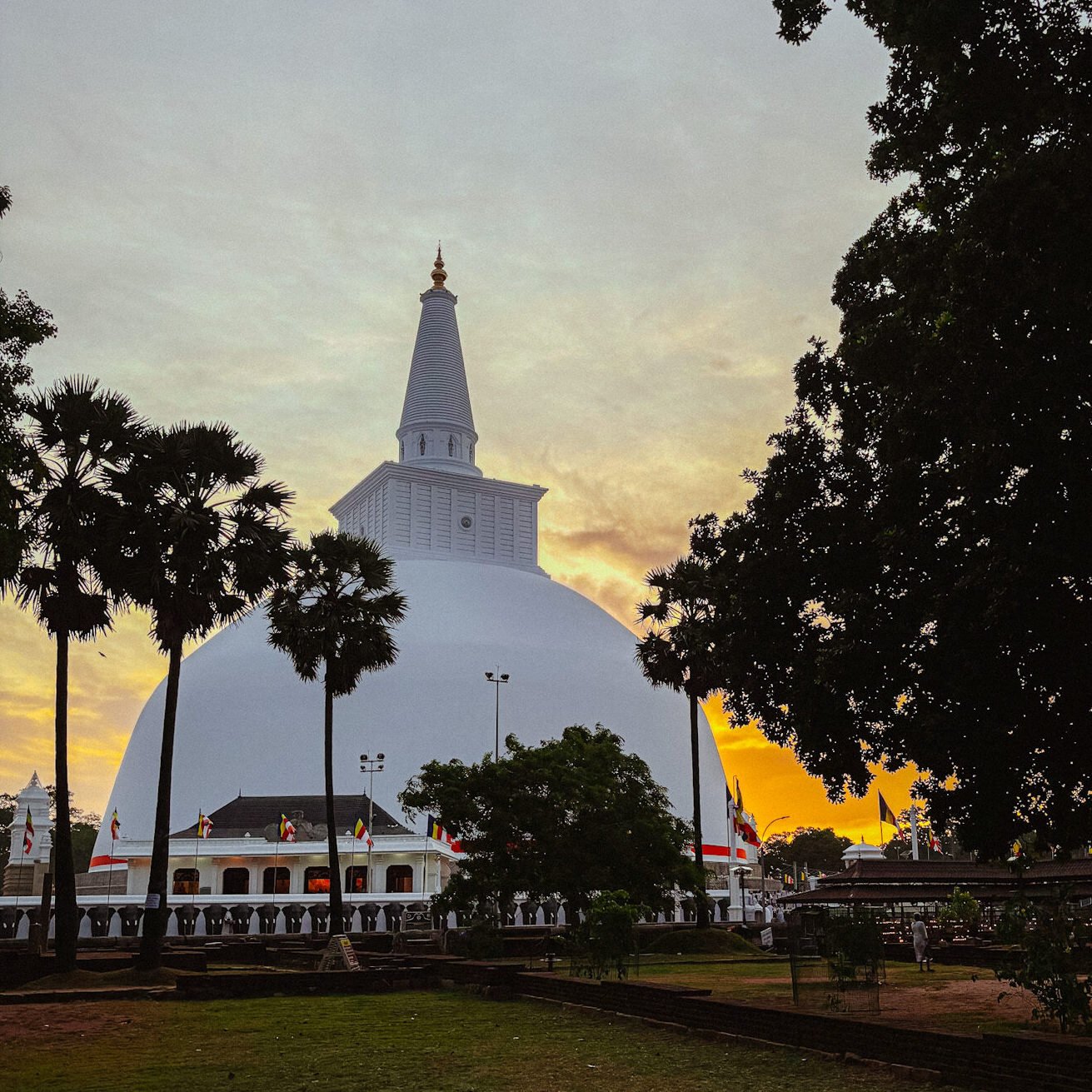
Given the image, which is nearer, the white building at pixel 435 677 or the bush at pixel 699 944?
the bush at pixel 699 944

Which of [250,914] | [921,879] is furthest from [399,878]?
[921,879]

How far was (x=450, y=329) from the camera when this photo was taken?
76938 millimetres

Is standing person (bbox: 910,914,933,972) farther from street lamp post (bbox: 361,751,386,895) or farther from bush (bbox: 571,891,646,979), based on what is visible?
street lamp post (bbox: 361,751,386,895)

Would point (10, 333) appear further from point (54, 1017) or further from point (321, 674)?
point (321, 674)

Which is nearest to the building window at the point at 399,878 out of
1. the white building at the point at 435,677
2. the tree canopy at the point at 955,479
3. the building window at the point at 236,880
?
the white building at the point at 435,677

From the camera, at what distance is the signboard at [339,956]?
24805 millimetres

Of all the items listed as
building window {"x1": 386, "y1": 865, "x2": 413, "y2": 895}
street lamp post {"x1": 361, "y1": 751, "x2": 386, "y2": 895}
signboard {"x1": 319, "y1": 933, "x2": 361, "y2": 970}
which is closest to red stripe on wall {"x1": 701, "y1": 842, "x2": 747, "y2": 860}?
building window {"x1": 386, "y1": 865, "x2": 413, "y2": 895}

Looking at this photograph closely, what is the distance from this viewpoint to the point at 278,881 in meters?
56.6

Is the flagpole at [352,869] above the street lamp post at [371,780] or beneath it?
beneath

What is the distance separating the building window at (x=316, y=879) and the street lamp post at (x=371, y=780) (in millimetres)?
2582

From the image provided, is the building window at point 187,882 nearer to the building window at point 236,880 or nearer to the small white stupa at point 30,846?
the building window at point 236,880

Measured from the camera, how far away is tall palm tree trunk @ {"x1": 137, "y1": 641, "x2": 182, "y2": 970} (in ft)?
83.9

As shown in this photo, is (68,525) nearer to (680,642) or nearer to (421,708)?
(680,642)

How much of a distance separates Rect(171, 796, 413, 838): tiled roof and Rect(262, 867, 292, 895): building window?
2.53 meters
